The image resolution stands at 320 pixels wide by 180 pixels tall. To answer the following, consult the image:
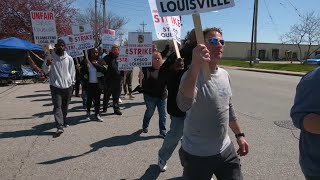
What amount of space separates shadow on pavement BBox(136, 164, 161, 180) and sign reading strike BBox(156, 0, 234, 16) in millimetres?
2631

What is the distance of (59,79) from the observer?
25.5 ft

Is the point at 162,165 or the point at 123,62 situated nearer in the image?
the point at 162,165

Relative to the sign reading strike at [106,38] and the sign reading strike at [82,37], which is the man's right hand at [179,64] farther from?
the sign reading strike at [106,38]

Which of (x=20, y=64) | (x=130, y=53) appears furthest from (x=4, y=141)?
(x=20, y=64)

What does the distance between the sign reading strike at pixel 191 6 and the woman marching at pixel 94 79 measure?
610 cm

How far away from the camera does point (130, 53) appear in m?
9.82

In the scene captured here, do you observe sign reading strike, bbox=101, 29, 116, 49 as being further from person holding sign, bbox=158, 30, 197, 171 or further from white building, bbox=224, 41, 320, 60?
white building, bbox=224, 41, 320, 60

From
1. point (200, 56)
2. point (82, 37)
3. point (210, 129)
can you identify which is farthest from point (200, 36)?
point (82, 37)

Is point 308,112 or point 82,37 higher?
point 82,37

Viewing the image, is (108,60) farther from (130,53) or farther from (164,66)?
(164,66)

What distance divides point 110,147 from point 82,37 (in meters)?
5.40

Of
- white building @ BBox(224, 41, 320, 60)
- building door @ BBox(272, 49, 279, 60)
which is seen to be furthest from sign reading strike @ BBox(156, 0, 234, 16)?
building door @ BBox(272, 49, 279, 60)

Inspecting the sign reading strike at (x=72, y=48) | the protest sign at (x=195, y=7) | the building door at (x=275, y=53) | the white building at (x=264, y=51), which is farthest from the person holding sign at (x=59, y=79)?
the building door at (x=275, y=53)

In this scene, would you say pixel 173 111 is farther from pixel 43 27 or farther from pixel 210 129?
pixel 43 27
